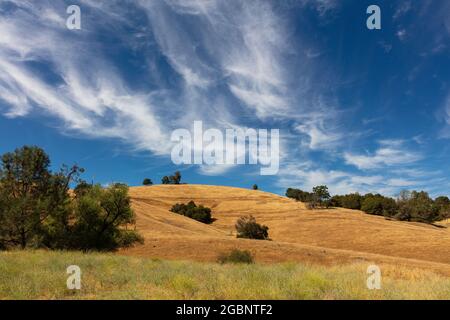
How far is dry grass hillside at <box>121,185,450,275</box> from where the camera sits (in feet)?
116

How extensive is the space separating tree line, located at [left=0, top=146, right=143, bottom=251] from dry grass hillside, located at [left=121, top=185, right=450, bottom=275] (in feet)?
13.9

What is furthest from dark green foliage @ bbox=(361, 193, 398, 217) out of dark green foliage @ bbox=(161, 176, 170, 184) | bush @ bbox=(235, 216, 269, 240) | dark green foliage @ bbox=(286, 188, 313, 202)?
dark green foliage @ bbox=(161, 176, 170, 184)

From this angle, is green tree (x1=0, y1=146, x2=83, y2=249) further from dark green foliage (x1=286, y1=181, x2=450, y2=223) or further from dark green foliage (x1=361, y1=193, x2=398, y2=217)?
dark green foliage (x1=361, y1=193, x2=398, y2=217)

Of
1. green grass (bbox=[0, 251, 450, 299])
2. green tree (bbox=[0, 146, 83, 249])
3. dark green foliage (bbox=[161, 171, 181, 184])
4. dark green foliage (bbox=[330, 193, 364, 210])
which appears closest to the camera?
green grass (bbox=[0, 251, 450, 299])

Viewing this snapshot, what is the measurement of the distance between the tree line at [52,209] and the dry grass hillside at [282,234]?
13.9 feet

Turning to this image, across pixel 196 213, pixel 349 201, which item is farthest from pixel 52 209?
pixel 349 201

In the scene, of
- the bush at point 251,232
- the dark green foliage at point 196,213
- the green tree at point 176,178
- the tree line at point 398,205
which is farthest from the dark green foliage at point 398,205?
the green tree at point 176,178

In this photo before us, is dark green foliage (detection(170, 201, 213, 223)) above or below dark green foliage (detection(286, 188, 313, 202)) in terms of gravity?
below

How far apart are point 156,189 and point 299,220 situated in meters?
54.3

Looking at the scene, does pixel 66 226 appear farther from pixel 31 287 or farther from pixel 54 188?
pixel 31 287

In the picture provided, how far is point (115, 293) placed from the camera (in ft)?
36.1

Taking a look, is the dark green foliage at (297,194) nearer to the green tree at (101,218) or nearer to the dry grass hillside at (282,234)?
the dry grass hillside at (282,234)

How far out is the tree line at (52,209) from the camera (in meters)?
30.0
